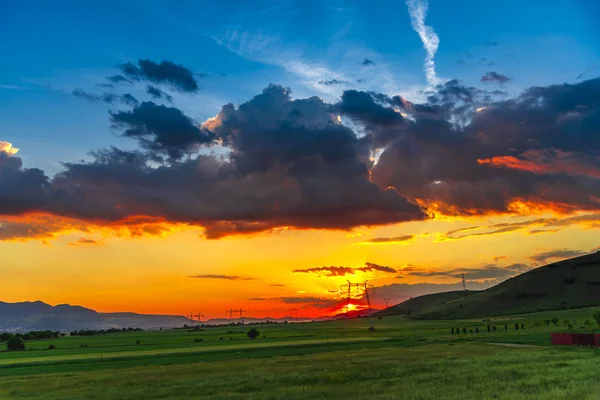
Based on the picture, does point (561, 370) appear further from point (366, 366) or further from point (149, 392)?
point (149, 392)

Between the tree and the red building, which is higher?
the red building

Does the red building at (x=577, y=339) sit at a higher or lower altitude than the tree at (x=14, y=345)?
higher

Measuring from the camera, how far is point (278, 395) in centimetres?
4116

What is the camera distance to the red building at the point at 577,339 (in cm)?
6990

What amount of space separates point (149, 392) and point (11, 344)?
154m

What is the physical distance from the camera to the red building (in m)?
69.9

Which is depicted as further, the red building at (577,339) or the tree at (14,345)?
the tree at (14,345)

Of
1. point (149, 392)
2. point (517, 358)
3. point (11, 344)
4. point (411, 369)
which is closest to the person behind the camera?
point (149, 392)

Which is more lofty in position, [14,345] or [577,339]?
[577,339]

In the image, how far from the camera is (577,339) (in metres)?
72.9

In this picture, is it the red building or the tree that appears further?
the tree

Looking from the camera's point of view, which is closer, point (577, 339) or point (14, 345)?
point (577, 339)

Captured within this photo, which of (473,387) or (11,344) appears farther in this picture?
(11,344)

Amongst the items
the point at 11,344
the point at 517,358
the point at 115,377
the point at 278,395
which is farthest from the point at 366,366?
the point at 11,344
